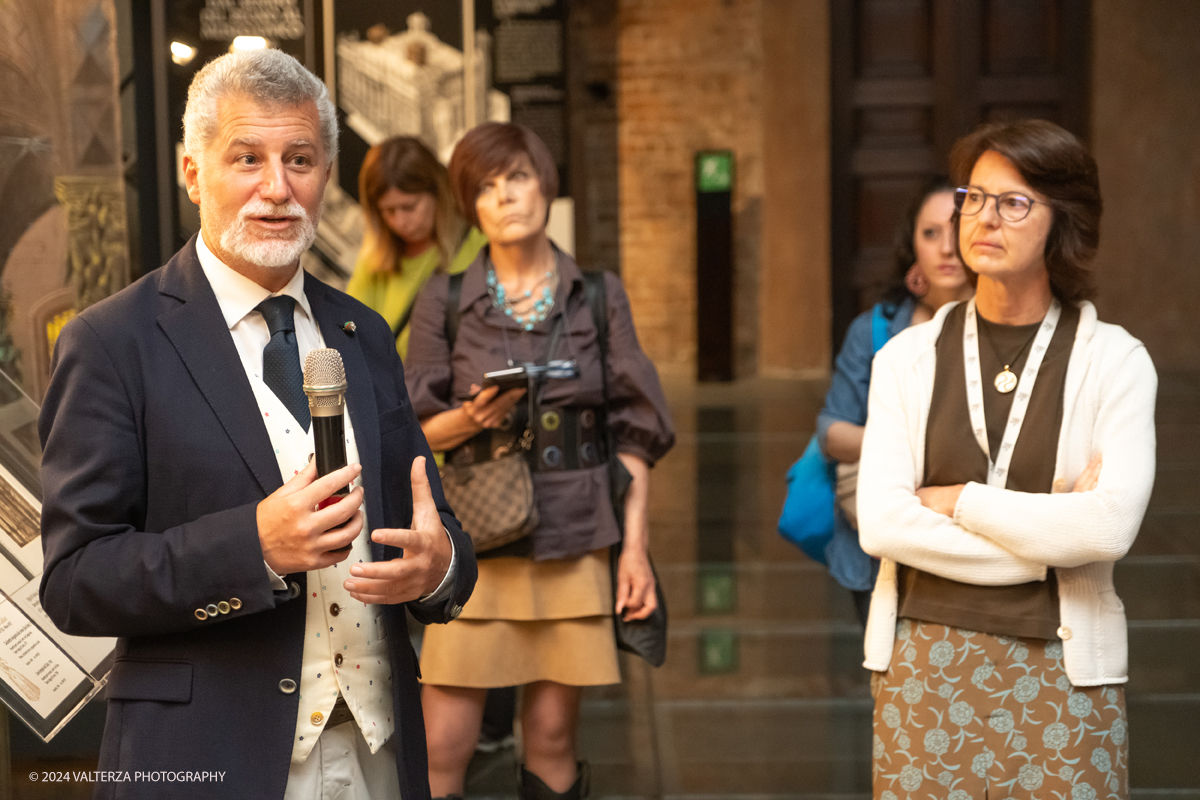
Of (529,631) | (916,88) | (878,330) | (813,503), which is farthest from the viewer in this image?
(916,88)

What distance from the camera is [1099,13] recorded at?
1043 centimetres

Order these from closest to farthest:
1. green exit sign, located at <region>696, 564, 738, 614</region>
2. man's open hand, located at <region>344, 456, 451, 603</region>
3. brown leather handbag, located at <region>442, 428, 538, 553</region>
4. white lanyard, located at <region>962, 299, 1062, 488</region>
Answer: man's open hand, located at <region>344, 456, 451, 603</region> → white lanyard, located at <region>962, 299, 1062, 488</region> → brown leather handbag, located at <region>442, 428, 538, 553</region> → green exit sign, located at <region>696, 564, 738, 614</region>

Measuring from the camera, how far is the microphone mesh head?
1.59 meters

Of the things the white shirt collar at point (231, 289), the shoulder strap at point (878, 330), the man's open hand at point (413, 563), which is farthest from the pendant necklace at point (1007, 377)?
the white shirt collar at point (231, 289)

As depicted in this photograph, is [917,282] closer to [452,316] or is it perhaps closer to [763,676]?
[452,316]

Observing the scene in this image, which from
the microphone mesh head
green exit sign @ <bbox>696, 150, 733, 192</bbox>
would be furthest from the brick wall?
the microphone mesh head

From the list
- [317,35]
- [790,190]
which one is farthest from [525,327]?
[790,190]

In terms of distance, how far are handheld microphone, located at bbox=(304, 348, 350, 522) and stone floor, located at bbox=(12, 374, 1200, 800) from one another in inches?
77.2

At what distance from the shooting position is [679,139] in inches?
442

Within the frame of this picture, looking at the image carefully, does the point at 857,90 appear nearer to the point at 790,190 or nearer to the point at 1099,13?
the point at 790,190

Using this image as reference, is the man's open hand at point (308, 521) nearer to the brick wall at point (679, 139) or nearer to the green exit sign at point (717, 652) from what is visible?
the green exit sign at point (717, 652)

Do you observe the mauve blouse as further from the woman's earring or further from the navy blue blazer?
the navy blue blazer

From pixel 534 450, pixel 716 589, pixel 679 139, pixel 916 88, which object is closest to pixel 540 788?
→ pixel 534 450

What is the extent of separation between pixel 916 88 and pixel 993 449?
922 centimetres
